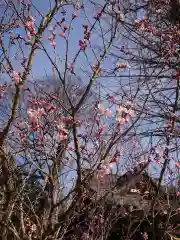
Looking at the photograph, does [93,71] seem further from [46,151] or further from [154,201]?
[154,201]

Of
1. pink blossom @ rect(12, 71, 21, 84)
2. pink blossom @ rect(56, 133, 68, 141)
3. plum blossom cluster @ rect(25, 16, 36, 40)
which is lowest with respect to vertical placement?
pink blossom @ rect(56, 133, 68, 141)

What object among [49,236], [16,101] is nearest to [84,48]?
[16,101]

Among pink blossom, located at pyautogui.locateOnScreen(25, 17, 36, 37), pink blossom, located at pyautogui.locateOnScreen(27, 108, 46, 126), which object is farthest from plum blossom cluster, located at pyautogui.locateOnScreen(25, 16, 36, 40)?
pink blossom, located at pyautogui.locateOnScreen(27, 108, 46, 126)

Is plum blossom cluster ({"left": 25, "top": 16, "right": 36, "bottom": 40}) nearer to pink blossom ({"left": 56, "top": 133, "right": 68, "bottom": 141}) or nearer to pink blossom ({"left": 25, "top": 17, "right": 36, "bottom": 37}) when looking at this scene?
pink blossom ({"left": 25, "top": 17, "right": 36, "bottom": 37})

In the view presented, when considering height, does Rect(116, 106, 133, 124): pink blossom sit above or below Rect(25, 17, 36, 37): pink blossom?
below

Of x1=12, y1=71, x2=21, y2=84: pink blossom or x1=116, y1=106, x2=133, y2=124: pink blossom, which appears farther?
x1=12, y1=71, x2=21, y2=84: pink blossom

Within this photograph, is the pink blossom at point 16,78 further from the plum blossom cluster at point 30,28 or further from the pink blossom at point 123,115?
the pink blossom at point 123,115

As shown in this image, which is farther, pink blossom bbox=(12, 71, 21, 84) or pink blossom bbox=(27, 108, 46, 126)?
pink blossom bbox=(12, 71, 21, 84)

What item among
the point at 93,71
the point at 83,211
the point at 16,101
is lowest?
the point at 83,211

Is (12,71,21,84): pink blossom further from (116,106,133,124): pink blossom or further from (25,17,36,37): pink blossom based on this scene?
(116,106,133,124): pink blossom

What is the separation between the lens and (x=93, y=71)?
129 inches

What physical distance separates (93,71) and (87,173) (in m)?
0.92

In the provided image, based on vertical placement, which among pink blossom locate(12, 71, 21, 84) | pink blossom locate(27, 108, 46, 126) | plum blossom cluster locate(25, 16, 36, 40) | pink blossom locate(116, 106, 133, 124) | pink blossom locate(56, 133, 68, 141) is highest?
plum blossom cluster locate(25, 16, 36, 40)

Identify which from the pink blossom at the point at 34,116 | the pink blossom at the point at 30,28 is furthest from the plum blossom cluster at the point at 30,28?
the pink blossom at the point at 34,116
